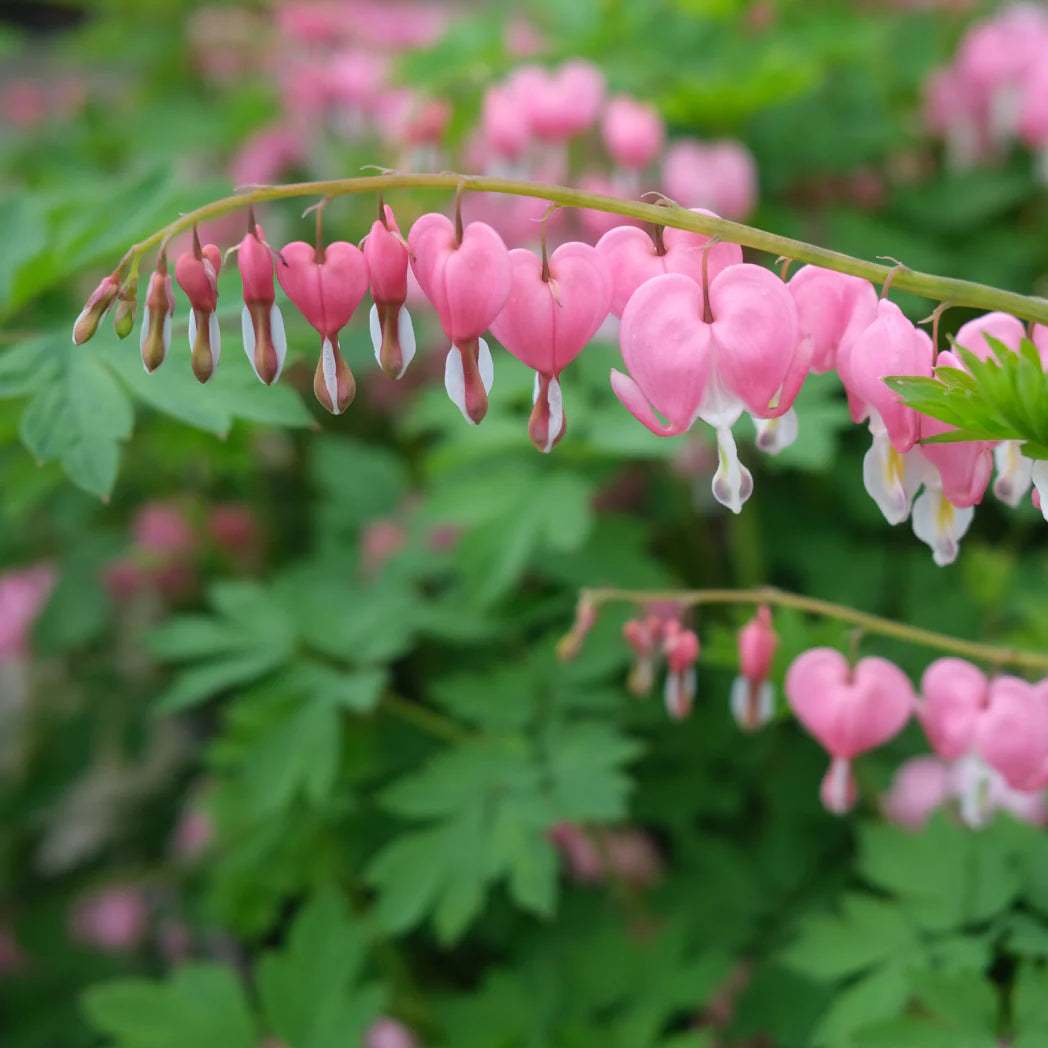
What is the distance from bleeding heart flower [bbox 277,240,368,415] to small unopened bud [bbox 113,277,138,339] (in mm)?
100

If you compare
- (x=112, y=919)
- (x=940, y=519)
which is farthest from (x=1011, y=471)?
(x=112, y=919)

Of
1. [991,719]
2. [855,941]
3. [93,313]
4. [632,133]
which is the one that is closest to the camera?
[93,313]

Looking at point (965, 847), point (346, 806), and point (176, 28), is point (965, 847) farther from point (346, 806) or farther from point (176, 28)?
point (176, 28)

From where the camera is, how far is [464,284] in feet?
2.27

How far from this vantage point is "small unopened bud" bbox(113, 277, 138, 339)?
2.31 ft

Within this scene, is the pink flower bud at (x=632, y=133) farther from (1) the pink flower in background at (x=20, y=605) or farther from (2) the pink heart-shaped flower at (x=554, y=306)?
(1) the pink flower in background at (x=20, y=605)

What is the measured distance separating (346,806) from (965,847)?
0.86 meters

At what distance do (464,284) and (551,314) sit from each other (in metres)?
0.07

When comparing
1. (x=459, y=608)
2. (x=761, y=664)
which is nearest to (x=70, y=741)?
(x=459, y=608)

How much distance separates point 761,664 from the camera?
1.00 metres

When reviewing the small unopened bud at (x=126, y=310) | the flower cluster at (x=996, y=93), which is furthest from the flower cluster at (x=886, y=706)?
the flower cluster at (x=996, y=93)

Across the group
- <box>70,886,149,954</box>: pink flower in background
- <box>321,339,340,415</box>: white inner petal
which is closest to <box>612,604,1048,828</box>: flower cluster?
<box>321,339,340,415</box>: white inner petal

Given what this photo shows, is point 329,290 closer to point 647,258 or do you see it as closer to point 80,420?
point 647,258

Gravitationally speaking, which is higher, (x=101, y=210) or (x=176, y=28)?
(x=176, y=28)
